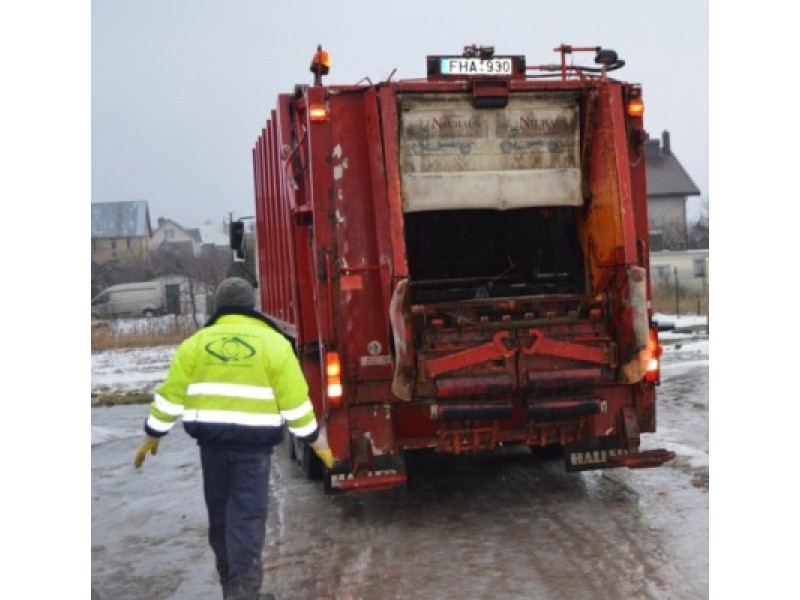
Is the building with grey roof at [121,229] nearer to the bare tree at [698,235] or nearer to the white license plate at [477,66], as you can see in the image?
the bare tree at [698,235]

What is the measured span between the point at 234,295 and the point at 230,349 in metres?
0.35

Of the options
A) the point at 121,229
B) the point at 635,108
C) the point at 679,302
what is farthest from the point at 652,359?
the point at 121,229

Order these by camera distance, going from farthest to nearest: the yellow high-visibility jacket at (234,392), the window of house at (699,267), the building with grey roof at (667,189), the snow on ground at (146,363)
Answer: the building with grey roof at (667,189) → the window of house at (699,267) → the snow on ground at (146,363) → the yellow high-visibility jacket at (234,392)

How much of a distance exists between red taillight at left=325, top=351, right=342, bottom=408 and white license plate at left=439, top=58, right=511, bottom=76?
2218 millimetres

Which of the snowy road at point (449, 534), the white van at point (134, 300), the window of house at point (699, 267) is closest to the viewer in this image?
the snowy road at point (449, 534)

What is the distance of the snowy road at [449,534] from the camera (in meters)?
5.62

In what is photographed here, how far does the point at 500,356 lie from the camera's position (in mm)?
6820

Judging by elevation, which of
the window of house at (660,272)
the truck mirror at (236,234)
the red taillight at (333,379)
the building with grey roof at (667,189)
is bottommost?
the red taillight at (333,379)

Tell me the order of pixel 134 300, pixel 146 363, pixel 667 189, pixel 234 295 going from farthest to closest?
pixel 667 189, pixel 134 300, pixel 146 363, pixel 234 295

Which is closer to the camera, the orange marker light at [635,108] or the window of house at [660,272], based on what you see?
the orange marker light at [635,108]

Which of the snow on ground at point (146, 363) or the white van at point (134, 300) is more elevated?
the white van at point (134, 300)

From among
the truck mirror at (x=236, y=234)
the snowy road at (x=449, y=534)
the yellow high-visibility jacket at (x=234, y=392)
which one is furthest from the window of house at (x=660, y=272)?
the yellow high-visibility jacket at (x=234, y=392)

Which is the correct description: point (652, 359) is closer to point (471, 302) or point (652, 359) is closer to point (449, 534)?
point (471, 302)

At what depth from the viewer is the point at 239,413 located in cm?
510
